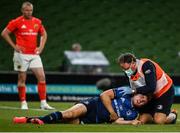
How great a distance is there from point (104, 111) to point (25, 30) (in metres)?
5.23

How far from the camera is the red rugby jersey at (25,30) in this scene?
53.9ft

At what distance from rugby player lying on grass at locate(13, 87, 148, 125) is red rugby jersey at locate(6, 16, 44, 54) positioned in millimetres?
4962

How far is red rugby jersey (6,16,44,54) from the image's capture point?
53.9 feet

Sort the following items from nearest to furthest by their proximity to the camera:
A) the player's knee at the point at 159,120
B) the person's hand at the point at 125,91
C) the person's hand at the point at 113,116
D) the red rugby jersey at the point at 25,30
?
the person's hand at the point at 113,116, the person's hand at the point at 125,91, the player's knee at the point at 159,120, the red rugby jersey at the point at 25,30

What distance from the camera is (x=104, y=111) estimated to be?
1180cm

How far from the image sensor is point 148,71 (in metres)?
11.8

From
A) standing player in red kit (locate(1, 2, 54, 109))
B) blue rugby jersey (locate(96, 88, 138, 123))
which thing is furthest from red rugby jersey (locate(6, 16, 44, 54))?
blue rugby jersey (locate(96, 88, 138, 123))

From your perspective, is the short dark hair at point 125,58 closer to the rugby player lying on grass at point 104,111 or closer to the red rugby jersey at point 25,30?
the rugby player lying on grass at point 104,111

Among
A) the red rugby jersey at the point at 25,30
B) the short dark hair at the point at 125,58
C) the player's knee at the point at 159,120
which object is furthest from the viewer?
the red rugby jersey at the point at 25,30

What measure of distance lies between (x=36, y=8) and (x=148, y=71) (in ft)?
48.3

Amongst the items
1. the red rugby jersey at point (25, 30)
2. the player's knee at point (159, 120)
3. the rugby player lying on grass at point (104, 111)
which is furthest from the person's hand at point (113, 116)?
the red rugby jersey at point (25, 30)

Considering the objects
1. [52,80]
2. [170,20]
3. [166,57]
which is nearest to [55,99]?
[52,80]

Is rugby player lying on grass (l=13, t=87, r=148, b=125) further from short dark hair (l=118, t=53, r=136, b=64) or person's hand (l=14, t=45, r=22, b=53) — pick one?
person's hand (l=14, t=45, r=22, b=53)

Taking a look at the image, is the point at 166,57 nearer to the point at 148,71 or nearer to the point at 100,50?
the point at 100,50
